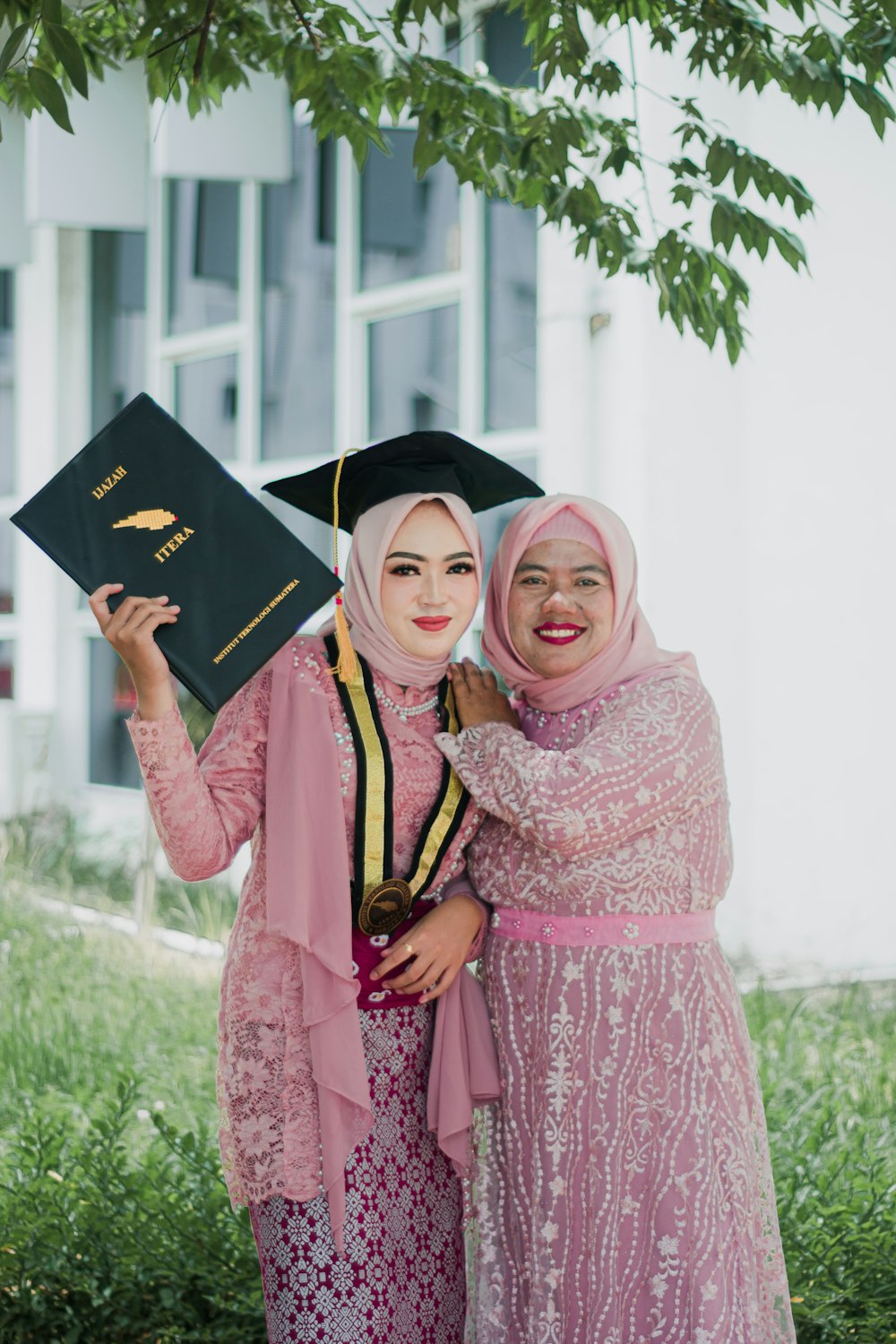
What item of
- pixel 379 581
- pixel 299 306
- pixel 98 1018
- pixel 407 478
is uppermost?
pixel 299 306

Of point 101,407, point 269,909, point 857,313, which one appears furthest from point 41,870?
point 269,909

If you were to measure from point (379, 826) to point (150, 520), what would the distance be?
64 cm

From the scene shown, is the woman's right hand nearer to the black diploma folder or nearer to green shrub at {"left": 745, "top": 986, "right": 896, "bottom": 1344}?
the black diploma folder

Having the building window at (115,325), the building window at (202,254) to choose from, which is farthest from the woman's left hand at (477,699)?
the building window at (115,325)

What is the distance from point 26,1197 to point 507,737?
6.80ft

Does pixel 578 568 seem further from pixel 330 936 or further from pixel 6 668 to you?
pixel 6 668

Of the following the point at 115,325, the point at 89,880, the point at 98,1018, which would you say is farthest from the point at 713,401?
the point at 115,325

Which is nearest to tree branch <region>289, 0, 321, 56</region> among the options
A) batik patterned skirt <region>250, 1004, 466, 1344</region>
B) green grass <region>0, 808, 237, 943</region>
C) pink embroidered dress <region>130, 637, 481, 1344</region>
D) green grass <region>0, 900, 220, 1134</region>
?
pink embroidered dress <region>130, 637, 481, 1344</region>

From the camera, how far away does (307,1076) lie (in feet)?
7.69

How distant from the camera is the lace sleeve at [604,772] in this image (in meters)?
2.30

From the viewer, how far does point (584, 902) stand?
2.41m

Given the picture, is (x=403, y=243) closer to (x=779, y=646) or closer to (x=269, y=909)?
(x=779, y=646)

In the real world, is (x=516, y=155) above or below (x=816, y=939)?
above

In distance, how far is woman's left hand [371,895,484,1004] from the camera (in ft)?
7.84
